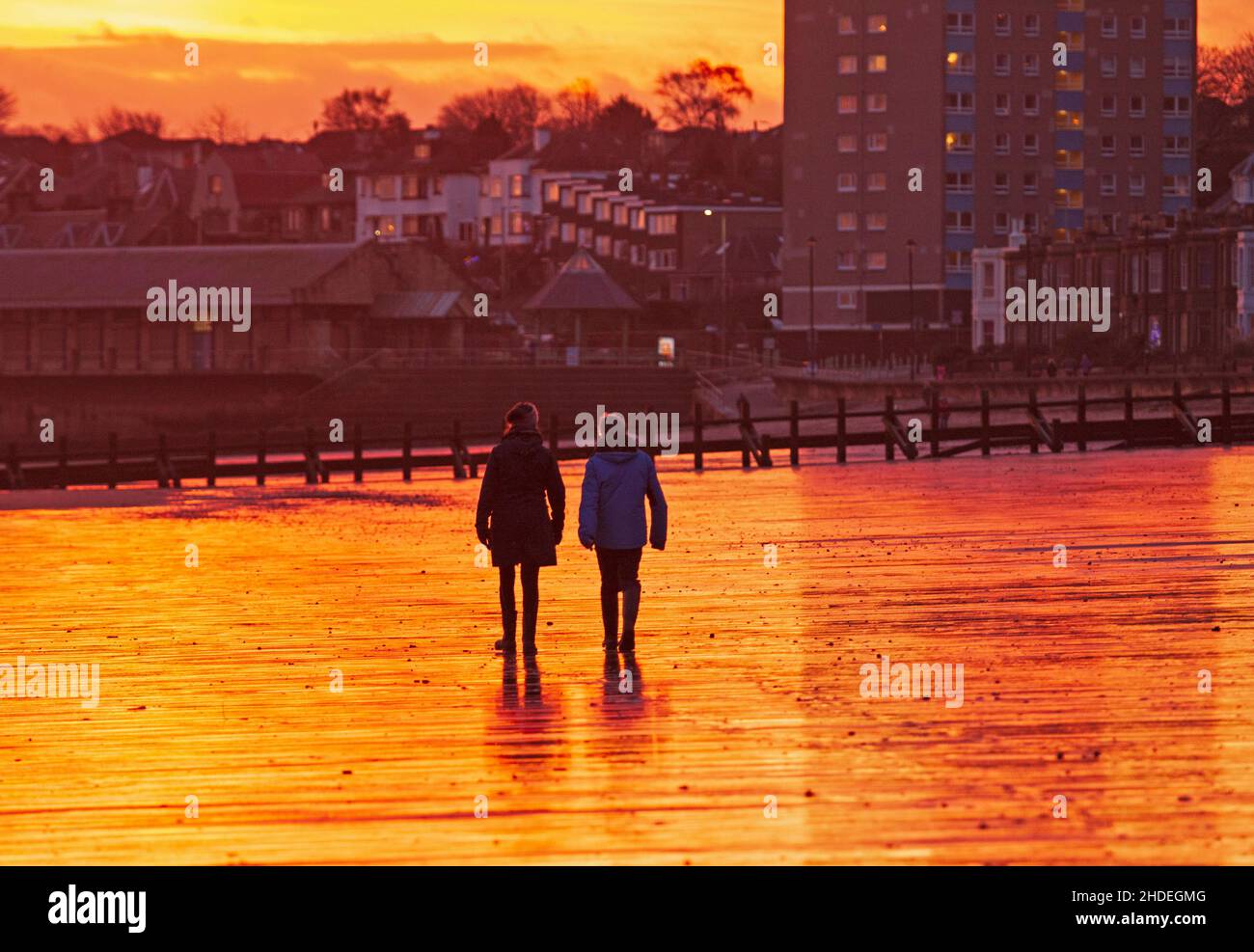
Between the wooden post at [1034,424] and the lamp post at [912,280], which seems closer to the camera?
the wooden post at [1034,424]

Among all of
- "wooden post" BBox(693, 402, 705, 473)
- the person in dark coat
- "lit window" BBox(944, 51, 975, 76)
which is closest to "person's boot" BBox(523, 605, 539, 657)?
the person in dark coat

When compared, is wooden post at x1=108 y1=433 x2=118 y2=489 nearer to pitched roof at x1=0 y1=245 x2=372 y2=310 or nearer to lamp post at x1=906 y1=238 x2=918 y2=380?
pitched roof at x1=0 y1=245 x2=372 y2=310

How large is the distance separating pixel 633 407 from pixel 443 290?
17.8m

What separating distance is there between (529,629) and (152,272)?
96780mm

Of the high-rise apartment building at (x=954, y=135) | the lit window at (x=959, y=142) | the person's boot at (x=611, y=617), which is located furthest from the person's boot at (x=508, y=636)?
the lit window at (x=959, y=142)

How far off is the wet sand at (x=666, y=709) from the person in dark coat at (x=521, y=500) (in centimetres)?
84

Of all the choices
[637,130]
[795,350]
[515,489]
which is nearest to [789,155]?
[795,350]

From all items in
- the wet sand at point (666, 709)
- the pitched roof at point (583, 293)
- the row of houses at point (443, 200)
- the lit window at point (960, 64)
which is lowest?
the wet sand at point (666, 709)

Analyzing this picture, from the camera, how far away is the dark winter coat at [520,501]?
15.0 m

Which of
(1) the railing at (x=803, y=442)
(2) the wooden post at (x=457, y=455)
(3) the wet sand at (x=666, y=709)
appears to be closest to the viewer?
(3) the wet sand at (x=666, y=709)

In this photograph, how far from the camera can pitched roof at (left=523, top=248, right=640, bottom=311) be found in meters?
112

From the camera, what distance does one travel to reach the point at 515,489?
1516 cm

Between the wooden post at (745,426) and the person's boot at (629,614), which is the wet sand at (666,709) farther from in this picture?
the wooden post at (745,426)
